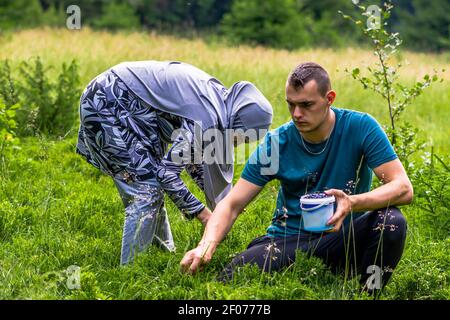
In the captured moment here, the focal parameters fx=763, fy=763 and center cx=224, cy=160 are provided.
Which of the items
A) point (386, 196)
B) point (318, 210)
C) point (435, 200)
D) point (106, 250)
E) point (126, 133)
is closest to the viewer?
point (318, 210)

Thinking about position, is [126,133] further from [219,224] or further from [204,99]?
[219,224]

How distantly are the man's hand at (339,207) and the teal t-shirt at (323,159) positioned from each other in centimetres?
35

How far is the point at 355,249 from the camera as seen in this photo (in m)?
3.90

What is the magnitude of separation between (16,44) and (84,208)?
964cm

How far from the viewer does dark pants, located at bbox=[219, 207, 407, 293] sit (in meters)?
3.76

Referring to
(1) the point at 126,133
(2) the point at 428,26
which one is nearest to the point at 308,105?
(1) the point at 126,133

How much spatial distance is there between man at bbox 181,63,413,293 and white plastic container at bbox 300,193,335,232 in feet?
0.73

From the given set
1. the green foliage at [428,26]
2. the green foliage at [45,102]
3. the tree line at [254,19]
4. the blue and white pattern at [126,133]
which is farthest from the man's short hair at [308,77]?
the green foliage at [428,26]

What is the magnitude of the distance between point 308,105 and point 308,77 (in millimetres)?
138

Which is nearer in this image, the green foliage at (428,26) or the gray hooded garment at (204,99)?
the gray hooded garment at (204,99)

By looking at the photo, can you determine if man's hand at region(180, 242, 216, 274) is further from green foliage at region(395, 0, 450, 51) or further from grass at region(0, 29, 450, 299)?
green foliage at region(395, 0, 450, 51)

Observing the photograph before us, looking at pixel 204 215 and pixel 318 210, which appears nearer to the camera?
pixel 318 210

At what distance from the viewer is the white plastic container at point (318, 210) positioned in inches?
133

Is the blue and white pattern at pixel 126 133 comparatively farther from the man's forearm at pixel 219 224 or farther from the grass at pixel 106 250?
the man's forearm at pixel 219 224
